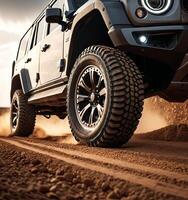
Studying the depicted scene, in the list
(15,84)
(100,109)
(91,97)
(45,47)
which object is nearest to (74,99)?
(91,97)

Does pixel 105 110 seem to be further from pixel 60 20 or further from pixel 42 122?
pixel 42 122

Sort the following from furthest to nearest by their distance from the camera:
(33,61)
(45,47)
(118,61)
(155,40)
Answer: (33,61) → (45,47) → (155,40) → (118,61)

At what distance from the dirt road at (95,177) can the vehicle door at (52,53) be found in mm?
2128

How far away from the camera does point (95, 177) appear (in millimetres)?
2039

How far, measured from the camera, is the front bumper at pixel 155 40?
347 cm

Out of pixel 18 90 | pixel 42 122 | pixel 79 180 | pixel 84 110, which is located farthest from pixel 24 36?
pixel 79 180

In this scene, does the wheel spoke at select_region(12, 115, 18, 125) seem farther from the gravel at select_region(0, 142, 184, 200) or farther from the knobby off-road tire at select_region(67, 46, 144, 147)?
the gravel at select_region(0, 142, 184, 200)

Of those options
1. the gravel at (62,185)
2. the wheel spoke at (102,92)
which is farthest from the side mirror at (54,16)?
the gravel at (62,185)

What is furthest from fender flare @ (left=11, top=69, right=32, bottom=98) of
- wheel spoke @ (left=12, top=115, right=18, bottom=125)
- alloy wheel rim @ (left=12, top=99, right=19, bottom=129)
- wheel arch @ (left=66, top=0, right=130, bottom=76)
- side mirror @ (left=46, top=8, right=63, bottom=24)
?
wheel arch @ (left=66, top=0, right=130, bottom=76)

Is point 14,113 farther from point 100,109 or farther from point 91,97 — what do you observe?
point 100,109

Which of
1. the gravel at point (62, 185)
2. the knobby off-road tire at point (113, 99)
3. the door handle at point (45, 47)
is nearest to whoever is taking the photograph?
the gravel at point (62, 185)

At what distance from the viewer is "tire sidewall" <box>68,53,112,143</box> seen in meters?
3.44

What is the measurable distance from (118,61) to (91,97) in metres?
0.51

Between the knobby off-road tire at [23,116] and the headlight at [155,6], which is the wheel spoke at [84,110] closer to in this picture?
the headlight at [155,6]
